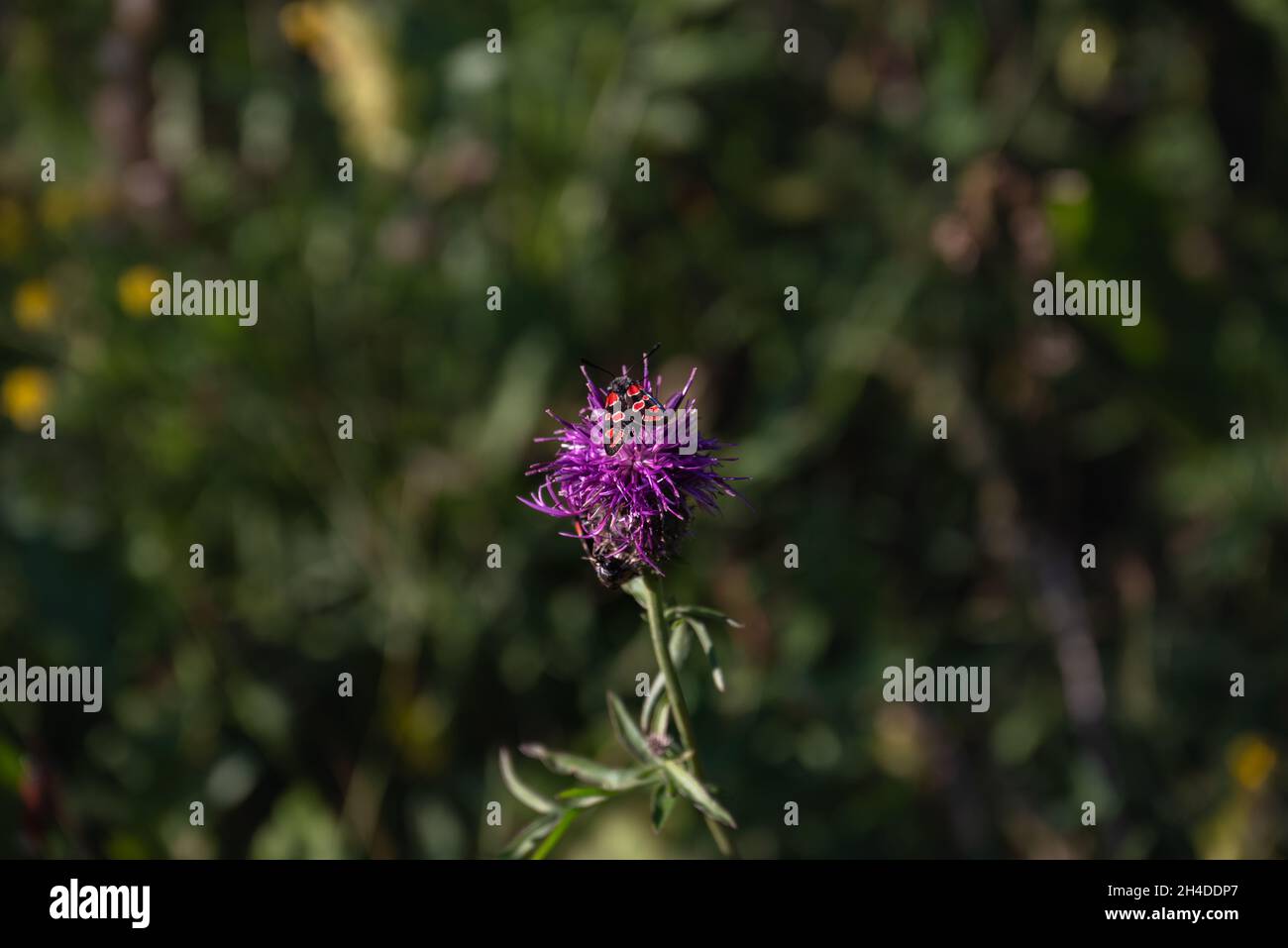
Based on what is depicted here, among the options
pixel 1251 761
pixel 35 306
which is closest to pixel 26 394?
pixel 35 306

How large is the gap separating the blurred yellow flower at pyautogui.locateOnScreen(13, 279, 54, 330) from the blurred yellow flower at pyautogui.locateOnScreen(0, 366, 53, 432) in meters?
0.17

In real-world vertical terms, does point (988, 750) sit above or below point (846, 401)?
below

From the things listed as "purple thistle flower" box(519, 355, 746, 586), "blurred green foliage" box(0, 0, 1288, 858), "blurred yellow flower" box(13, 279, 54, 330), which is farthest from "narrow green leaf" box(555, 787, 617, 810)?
"blurred yellow flower" box(13, 279, 54, 330)

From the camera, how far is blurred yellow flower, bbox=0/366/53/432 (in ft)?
14.3

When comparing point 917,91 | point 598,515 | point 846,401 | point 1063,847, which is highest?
point 917,91

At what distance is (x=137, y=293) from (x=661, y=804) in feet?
10.3

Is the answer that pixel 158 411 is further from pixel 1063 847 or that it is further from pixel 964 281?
pixel 1063 847

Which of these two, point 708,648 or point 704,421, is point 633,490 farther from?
point 704,421

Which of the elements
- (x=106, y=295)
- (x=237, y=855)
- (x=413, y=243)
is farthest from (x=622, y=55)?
(x=237, y=855)

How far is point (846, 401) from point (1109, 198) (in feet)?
3.45

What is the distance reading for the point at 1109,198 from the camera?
153 inches

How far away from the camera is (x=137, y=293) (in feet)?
14.3

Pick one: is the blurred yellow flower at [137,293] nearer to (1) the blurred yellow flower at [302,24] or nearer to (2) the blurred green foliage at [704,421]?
(2) the blurred green foliage at [704,421]

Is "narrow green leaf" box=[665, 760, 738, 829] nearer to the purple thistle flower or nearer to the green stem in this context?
the green stem
